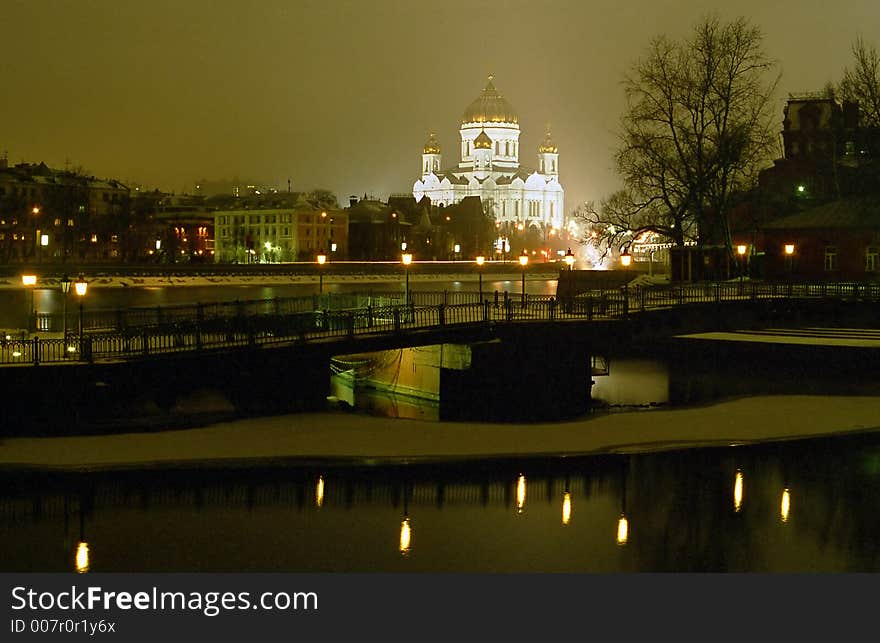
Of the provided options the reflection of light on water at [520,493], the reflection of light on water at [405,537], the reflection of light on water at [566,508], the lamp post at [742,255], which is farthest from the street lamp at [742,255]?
the reflection of light on water at [405,537]

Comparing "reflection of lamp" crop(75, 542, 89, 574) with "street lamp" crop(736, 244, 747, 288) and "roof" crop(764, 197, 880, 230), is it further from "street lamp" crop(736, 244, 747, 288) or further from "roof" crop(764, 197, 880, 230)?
"street lamp" crop(736, 244, 747, 288)

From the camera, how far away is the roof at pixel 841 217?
59719 millimetres

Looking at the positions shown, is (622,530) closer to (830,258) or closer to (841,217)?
(830,258)

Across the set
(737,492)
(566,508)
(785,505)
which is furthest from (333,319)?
(785,505)

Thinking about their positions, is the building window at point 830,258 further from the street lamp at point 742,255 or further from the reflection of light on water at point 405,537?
the reflection of light on water at point 405,537

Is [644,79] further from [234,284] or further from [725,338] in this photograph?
[234,284]

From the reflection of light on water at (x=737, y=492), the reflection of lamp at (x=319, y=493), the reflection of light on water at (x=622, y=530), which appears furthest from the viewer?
the reflection of light on water at (x=737, y=492)

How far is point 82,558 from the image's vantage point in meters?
21.9

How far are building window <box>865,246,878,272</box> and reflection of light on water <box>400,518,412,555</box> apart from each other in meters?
41.7

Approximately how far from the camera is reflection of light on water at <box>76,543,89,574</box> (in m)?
21.2

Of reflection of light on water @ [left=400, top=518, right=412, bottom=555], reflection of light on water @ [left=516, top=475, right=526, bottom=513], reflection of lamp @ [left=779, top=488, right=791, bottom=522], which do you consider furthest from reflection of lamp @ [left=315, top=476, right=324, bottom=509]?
reflection of lamp @ [left=779, top=488, right=791, bottom=522]

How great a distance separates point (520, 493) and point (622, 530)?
11.2ft

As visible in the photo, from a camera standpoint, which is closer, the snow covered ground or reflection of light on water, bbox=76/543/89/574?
reflection of light on water, bbox=76/543/89/574

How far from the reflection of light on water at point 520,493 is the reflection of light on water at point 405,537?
2621mm
